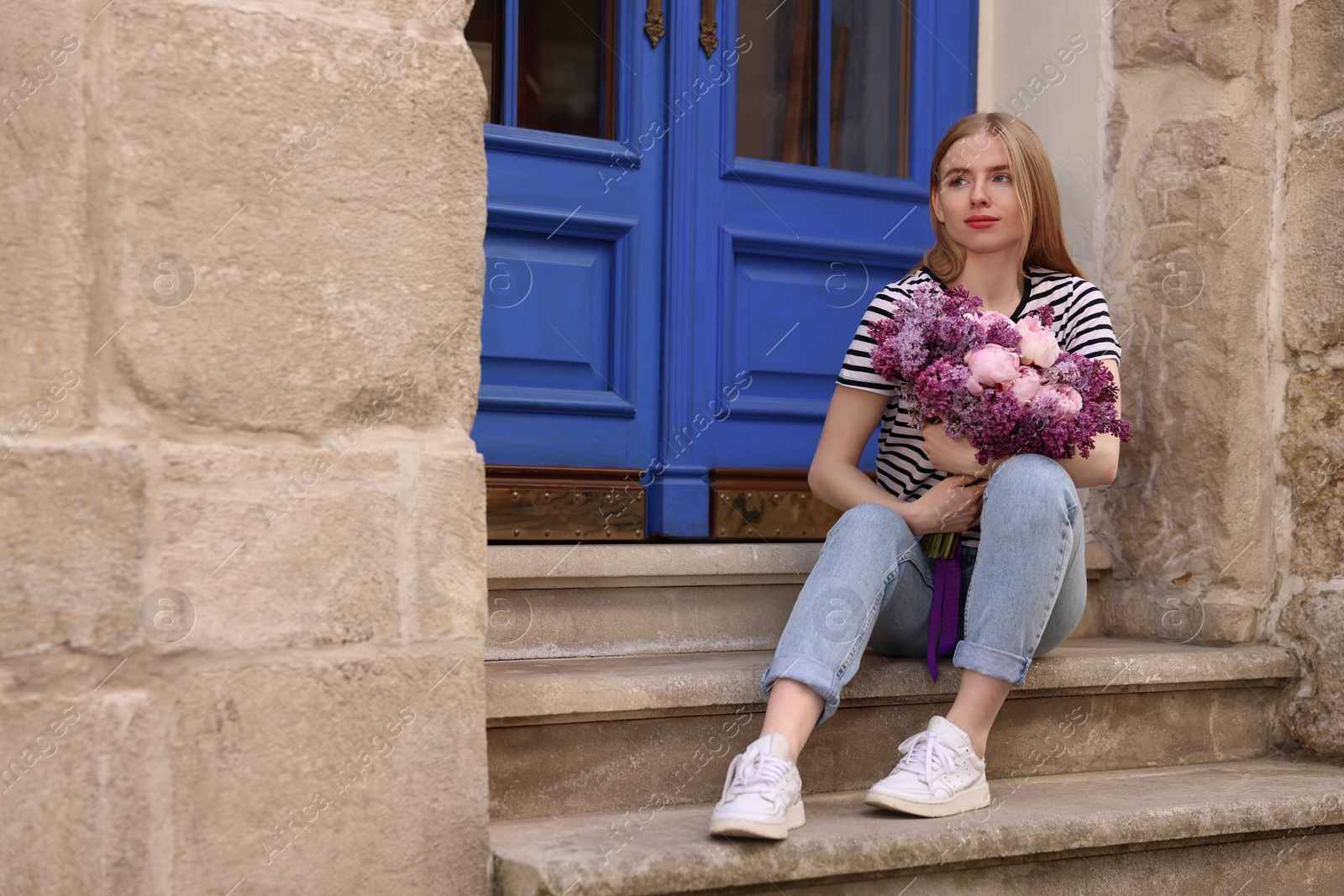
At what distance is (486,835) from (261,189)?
0.91 m

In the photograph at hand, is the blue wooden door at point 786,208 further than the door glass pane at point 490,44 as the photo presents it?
Yes

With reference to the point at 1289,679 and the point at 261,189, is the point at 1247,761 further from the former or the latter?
the point at 261,189

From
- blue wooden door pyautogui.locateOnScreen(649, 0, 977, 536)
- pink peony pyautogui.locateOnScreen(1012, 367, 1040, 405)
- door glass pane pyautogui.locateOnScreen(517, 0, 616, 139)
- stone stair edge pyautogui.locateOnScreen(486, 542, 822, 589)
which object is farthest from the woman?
door glass pane pyautogui.locateOnScreen(517, 0, 616, 139)

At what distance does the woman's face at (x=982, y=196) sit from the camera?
2.35m

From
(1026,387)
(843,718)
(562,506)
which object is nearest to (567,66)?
(562,506)

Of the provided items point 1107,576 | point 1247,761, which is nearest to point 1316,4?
point 1107,576

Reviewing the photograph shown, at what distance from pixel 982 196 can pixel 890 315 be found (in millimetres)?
288

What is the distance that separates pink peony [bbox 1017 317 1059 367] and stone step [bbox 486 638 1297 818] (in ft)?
1.92

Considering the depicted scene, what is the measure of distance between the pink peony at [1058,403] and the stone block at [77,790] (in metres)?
1.40

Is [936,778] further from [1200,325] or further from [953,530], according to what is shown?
[1200,325]

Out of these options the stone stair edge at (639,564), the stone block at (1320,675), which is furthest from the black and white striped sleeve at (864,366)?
the stone block at (1320,675)

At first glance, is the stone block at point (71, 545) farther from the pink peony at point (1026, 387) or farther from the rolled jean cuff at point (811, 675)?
the pink peony at point (1026, 387)

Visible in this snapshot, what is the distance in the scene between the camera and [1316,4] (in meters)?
2.65

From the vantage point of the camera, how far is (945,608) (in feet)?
7.11
